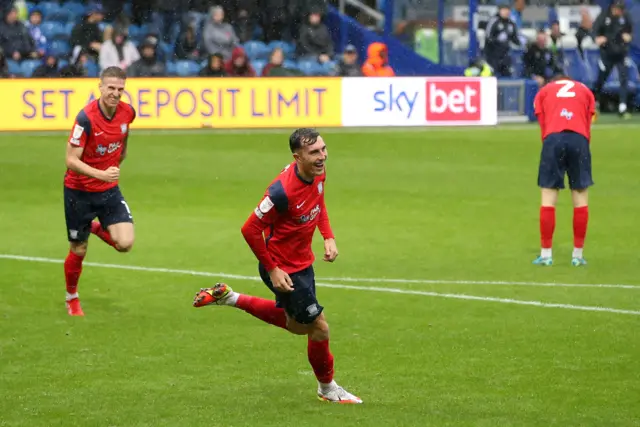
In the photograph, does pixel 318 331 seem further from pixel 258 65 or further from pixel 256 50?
pixel 256 50

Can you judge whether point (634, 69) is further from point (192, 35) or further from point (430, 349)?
point (430, 349)

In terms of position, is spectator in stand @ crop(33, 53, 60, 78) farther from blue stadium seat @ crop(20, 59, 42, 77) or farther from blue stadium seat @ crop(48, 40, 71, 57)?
blue stadium seat @ crop(48, 40, 71, 57)

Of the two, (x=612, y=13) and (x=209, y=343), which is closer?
(x=209, y=343)

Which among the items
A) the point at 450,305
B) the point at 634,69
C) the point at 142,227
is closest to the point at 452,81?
the point at 634,69

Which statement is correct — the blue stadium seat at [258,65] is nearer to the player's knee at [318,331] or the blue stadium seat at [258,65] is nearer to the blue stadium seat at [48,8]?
the blue stadium seat at [48,8]

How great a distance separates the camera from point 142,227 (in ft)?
55.1

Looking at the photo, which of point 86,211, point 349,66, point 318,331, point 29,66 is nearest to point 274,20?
point 349,66

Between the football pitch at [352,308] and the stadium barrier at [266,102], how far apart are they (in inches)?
105

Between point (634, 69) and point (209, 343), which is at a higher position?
point (634, 69)

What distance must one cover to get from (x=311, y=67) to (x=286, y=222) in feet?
73.3

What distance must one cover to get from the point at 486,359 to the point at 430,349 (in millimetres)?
530

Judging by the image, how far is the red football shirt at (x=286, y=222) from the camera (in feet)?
25.9

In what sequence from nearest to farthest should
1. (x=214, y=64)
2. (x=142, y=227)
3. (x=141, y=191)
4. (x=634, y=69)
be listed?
(x=142, y=227) → (x=141, y=191) → (x=214, y=64) → (x=634, y=69)

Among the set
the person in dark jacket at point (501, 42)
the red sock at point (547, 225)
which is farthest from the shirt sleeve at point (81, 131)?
the person in dark jacket at point (501, 42)
